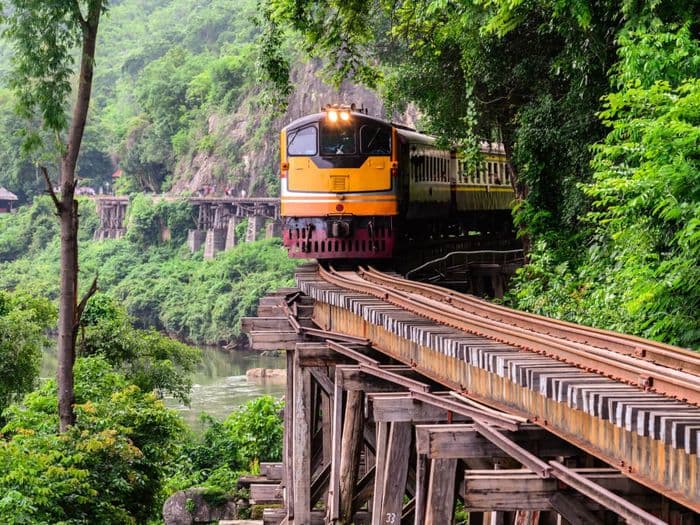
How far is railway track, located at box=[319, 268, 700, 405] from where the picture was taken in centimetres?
562

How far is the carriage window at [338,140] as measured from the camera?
614 inches

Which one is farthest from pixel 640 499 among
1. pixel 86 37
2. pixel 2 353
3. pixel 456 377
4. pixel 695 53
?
pixel 2 353

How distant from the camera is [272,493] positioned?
14.4m

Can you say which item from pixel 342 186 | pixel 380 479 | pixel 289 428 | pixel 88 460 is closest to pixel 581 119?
pixel 342 186

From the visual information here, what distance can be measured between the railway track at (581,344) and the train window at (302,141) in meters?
5.43

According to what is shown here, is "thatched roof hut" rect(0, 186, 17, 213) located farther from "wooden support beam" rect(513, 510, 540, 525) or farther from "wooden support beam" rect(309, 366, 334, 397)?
"wooden support beam" rect(513, 510, 540, 525)

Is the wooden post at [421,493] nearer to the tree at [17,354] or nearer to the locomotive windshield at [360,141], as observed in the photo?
the locomotive windshield at [360,141]

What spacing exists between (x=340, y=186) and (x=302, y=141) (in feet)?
2.89

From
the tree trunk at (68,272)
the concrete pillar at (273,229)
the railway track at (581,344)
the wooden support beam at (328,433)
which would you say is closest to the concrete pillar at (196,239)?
Result: the concrete pillar at (273,229)

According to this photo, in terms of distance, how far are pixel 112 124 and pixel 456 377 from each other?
245ft

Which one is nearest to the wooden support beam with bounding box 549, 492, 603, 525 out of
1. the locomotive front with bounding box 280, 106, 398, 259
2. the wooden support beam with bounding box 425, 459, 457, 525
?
the wooden support beam with bounding box 425, 459, 457, 525

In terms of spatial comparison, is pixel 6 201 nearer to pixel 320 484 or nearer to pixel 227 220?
pixel 227 220

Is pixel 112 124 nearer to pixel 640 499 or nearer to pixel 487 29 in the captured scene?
pixel 487 29

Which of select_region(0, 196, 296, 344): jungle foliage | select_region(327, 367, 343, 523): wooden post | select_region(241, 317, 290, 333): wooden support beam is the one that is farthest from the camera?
select_region(0, 196, 296, 344): jungle foliage
